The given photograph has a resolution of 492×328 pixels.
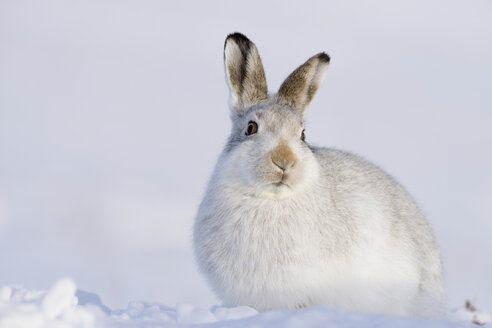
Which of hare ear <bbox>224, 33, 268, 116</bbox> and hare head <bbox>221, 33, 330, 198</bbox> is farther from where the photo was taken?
hare ear <bbox>224, 33, 268, 116</bbox>

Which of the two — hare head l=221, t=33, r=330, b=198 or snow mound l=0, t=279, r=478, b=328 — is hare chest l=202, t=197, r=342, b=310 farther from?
snow mound l=0, t=279, r=478, b=328

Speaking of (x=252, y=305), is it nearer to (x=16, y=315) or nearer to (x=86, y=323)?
(x=86, y=323)

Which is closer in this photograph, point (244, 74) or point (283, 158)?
point (283, 158)

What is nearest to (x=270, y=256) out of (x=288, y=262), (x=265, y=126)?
(x=288, y=262)

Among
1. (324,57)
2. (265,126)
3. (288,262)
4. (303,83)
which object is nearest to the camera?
(288,262)

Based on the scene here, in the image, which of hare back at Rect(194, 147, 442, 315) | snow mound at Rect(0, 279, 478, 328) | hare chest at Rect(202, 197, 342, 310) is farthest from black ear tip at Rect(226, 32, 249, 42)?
snow mound at Rect(0, 279, 478, 328)

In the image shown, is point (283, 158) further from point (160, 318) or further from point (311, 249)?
point (160, 318)

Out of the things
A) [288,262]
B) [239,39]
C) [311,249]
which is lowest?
[288,262]
